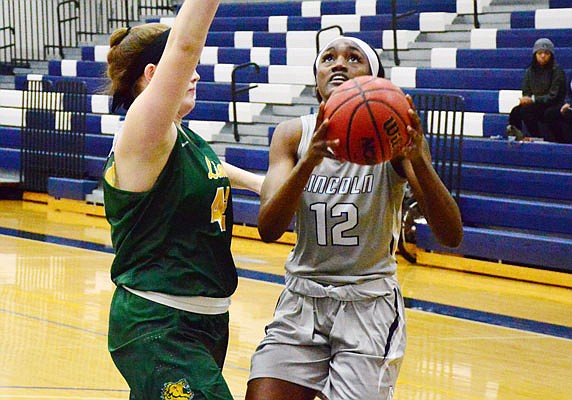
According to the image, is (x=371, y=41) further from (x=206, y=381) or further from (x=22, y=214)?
(x=206, y=381)

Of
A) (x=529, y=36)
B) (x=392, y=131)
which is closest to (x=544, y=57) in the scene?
(x=529, y=36)

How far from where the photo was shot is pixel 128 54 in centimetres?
273

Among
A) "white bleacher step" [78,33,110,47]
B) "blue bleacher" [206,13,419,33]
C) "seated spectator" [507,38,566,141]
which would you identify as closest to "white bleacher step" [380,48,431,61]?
"blue bleacher" [206,13,419,33]

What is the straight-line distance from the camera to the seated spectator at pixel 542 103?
8.94m

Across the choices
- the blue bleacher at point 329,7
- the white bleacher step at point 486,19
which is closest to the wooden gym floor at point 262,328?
the white bleacher step at point 486,19

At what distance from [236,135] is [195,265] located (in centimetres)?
891

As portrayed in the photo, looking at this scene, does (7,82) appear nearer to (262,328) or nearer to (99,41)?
(99,41)

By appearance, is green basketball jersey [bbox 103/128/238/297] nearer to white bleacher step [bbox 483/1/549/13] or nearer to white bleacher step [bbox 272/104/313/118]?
white bleacher step [bbox 272/104/313/118]

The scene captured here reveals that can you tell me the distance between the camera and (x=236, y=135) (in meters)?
11.5

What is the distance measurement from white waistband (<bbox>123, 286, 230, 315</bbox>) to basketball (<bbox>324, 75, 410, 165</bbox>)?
1.63ft

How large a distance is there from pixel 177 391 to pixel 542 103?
277 inches

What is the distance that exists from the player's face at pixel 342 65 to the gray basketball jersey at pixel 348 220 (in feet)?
0.75

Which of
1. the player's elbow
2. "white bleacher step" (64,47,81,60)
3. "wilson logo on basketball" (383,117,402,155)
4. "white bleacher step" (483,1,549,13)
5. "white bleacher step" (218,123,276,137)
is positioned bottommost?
"white bleacher step" (218,123,276,137)

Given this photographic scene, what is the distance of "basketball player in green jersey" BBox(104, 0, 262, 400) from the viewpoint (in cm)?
250
